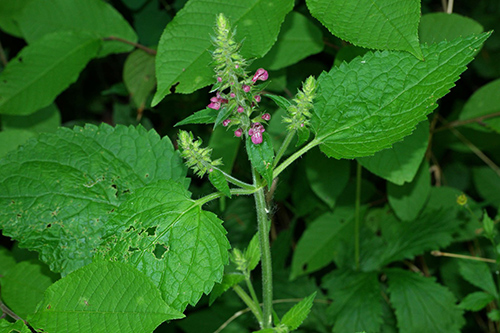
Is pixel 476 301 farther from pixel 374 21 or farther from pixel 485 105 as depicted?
pixel 374 21

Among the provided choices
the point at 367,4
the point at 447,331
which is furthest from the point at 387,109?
the point at 447,331

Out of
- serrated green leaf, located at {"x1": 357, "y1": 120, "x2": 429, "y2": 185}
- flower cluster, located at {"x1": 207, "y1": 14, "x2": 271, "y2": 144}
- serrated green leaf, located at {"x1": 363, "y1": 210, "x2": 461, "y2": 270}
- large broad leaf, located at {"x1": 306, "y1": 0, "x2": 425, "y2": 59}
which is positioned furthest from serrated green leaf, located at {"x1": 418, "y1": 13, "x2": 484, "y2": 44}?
flower cluster, located at {"x1": 207, "y1": 14, "x2": 271, "y2": 144}

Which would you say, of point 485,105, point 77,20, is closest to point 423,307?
point 485,105

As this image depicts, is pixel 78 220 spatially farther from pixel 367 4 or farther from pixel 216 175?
pixel 367 4

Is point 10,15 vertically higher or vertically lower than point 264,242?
higher

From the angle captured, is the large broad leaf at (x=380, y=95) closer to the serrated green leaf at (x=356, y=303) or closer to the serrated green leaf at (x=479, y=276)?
A: the serrated green leaf at (x=356, y=303)

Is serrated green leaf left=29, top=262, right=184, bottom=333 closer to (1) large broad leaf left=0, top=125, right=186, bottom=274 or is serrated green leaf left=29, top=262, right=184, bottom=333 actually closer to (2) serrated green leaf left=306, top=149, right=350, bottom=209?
(1) large broad leaf left=0, top=125, right=186, bottom=274

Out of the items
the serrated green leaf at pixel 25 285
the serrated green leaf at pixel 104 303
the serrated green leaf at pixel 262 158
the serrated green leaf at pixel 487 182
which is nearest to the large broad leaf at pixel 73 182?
the serrated green leaf at pixel 104 303
